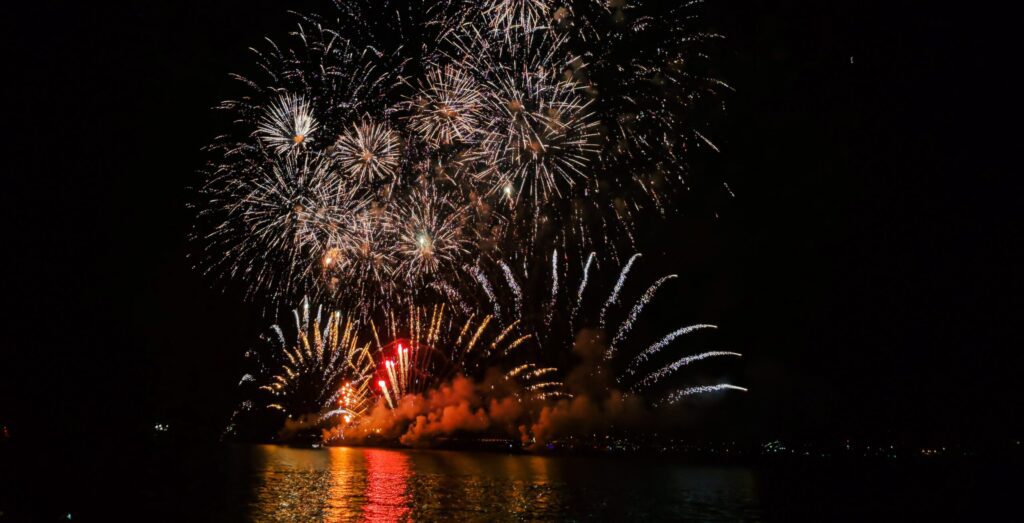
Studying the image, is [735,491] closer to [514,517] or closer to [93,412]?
[514,517]

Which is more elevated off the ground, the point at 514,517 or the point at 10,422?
the point at 10,422

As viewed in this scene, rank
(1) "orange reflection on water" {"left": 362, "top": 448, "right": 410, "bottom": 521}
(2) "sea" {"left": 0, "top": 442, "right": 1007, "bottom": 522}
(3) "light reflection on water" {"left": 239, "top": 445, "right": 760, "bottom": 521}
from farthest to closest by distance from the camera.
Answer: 1. (3) "light reflection on water" {"left": 239, "top": 445, "right": 760, "bottom": 521}
2. (1) "orange reflection on water" {"left": 362, "top": 448, "right": 410, "bottom": 521}
3. (2) "sea" {"left": 0, "top": 442, "right": 1007, "bottom": 522}

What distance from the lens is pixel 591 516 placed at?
18766 mm

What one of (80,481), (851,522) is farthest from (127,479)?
(851,522)

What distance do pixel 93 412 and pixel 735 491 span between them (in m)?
27.5

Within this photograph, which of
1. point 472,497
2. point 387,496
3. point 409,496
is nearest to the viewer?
point 387,496

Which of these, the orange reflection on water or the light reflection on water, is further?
the light reflection on water

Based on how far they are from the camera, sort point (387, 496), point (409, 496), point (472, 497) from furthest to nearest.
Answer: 1. point (472, 497)
2. point (409, 496)
3. point (387, 496)

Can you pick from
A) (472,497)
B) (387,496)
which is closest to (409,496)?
(387,496)

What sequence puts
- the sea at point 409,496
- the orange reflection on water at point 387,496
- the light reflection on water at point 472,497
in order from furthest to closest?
the light reflection on water at point 472,497, the orange reflection on water at point 387,496, the sea at point 409,496

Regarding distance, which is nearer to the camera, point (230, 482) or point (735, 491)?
point (230, 482)

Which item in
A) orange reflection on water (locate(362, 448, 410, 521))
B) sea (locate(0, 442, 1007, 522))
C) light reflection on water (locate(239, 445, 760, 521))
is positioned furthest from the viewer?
light reflection on water (locate(239, 445, 760, 521))

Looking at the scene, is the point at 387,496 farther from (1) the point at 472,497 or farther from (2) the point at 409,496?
(1) the point at 472,497

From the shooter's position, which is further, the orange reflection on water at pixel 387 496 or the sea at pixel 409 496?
the orange reflection on water at pixel 387 496
